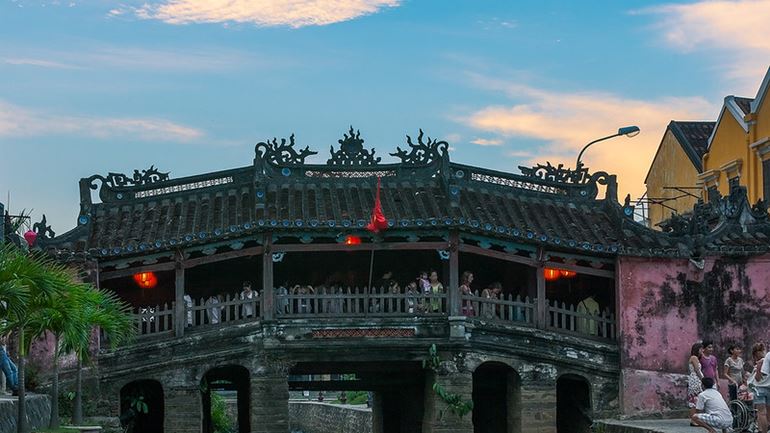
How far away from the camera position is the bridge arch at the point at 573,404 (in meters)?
28.2

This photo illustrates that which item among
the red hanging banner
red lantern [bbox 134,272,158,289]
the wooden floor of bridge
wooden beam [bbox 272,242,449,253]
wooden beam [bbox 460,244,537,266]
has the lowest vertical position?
the wooden floor of bridge

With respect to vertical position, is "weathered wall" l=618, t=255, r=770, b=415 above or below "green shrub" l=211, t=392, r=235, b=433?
above

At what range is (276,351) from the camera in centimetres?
2672

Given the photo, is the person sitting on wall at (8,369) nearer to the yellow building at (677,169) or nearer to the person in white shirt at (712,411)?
the person in white shirt at (712,411)

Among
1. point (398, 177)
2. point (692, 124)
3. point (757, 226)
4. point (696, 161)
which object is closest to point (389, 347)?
point (398, 177)

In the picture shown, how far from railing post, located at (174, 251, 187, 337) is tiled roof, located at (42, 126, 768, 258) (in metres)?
0.39

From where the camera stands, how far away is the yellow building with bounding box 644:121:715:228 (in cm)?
3997

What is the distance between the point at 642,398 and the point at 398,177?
6381 millimetres

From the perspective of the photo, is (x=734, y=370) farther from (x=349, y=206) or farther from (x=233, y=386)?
(x=233, y=386)

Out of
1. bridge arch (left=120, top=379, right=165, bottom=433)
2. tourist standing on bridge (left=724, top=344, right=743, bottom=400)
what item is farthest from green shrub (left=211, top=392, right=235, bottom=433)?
tourist standing on bridge (left=724, top=344, right=743, bottom=400)

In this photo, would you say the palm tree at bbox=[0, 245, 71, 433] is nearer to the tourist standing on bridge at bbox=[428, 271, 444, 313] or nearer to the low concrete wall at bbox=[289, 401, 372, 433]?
the tourist standing on bridge at bbox=[428, 271, 444, 313]

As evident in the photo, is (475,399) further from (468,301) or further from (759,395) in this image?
(759,395)

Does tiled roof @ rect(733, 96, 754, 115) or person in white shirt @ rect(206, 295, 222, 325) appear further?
tiled roof @ rect(733, 96, 754, 115)

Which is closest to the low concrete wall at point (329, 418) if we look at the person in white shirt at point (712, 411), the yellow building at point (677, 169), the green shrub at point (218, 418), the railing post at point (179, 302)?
the green shrub at point (218, 418)
